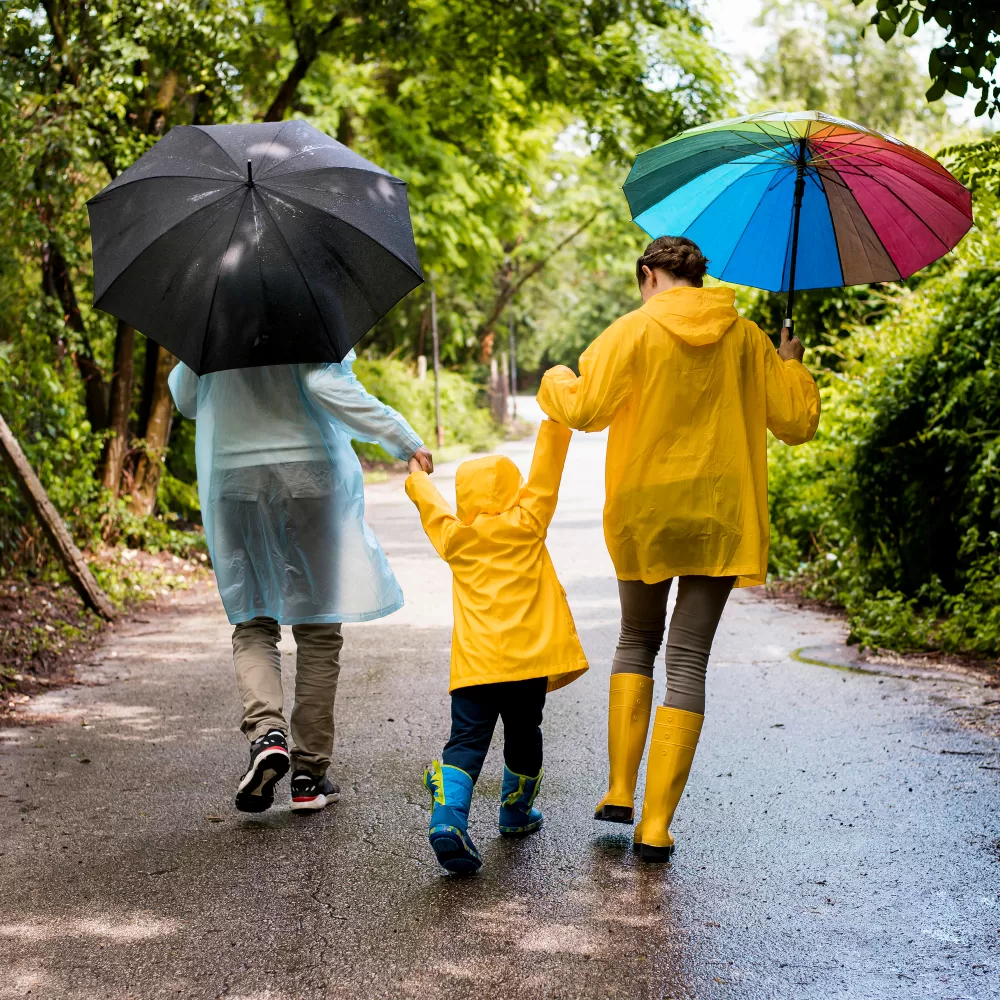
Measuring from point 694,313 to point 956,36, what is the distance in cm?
150

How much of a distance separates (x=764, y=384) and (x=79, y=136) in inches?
284

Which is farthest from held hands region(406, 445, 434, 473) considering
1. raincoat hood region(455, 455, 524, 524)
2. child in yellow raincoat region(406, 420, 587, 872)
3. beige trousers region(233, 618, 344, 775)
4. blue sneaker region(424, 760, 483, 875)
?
blue sneaker region(424, 760, 483, 875)

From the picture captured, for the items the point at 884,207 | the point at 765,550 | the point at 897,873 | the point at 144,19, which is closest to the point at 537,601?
the point at 765,550

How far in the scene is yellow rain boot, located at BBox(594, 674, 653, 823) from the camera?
13.2ft

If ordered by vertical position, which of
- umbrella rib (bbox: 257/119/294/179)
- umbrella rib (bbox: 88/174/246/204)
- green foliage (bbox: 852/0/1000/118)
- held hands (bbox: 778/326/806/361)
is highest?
green foliage (bbox: 852/0/1000/118)

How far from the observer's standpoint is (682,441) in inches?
151

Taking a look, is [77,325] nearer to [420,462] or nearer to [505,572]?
[420,462]

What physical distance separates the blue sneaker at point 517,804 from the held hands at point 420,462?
1.04m

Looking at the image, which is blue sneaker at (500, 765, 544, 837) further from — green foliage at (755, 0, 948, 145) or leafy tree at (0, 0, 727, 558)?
green foliage at (755, 0, 948, 145)

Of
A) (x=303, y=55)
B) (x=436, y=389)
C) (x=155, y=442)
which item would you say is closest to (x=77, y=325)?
(x=155, y=442)

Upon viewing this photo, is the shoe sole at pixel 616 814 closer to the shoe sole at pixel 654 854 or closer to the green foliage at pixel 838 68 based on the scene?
the shoe sole at pixel 654 854

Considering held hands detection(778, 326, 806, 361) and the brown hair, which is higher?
the brown hair

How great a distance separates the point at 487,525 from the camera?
12.5ft

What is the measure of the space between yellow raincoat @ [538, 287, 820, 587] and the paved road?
1.00m
